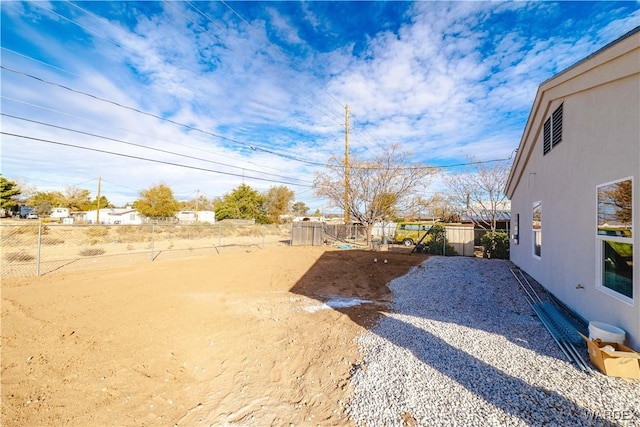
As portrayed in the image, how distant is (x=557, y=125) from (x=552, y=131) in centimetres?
37

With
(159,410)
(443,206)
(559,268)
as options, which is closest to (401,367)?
(159,410)

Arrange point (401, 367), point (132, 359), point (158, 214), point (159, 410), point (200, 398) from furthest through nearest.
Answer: point (158, 214)
point (132, 359)
point (401, 367)
point (200, 398)
point (159, 410)

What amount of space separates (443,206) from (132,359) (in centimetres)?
2775

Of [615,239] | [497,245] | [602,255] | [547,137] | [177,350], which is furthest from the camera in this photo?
[497,245]

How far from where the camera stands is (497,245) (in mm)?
12828

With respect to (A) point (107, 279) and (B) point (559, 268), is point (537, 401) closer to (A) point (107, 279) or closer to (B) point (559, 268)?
(B) point (559, 268)

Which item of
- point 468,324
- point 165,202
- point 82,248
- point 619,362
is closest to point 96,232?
point 82,248

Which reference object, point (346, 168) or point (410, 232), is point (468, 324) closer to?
point (410, 232)

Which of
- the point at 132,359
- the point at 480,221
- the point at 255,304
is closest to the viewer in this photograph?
the point at 132,359

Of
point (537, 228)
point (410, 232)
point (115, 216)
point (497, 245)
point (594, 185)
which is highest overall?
point (594, 185)

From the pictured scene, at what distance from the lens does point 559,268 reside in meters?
5.55

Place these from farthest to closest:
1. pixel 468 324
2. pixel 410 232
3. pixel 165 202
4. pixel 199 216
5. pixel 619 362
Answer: pixel 199 216 → pixel 165 202 → pixel 410 232 → pixel 468 324 → pixel 619 362

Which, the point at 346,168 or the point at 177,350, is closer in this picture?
the point at 177,350

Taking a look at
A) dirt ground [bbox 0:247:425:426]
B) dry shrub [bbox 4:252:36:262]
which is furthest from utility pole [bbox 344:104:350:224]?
dry shrub [bbox 4:252:36:262]
